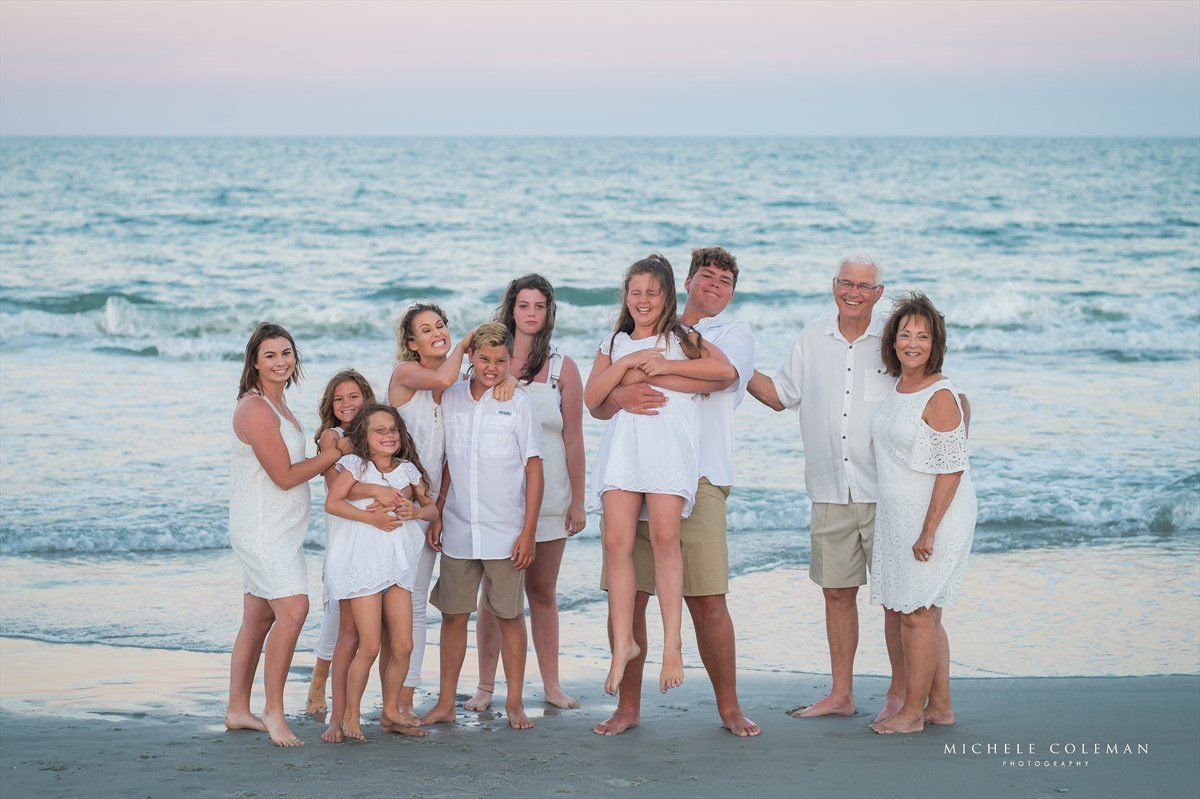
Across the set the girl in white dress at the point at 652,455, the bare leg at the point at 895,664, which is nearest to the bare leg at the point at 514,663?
the girl in white dress at the point at 652,455

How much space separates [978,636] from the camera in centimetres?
610

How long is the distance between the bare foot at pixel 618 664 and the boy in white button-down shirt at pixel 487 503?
54cm

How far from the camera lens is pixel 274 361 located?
15.3ft

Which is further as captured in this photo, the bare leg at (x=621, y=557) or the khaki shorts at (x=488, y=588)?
the khaki shorts at (x=488, y=588)

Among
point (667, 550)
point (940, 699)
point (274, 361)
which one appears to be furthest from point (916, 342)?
point (274, 361)

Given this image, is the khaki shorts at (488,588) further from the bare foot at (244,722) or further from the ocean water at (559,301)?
the ocean water at (559,301)

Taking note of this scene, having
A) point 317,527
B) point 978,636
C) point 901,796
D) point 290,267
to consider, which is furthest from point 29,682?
point 290,267

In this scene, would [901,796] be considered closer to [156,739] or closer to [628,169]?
[156,739]

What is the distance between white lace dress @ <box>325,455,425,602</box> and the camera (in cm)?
448

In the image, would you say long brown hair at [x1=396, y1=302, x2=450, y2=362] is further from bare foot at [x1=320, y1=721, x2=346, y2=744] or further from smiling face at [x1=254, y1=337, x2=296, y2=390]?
bare foot at [x1=320, y1=721, x2=346, y2=744]

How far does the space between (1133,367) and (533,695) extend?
38.8 ft

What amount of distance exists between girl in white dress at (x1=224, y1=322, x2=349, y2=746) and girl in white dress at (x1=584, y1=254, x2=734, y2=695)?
108cm

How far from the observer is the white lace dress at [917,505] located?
447cm

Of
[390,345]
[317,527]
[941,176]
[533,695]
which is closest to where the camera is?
[533,695]
